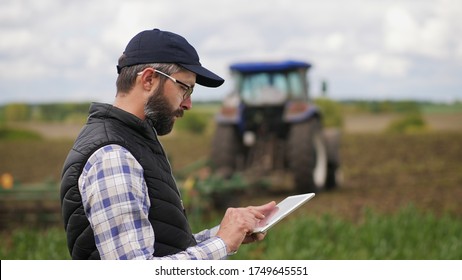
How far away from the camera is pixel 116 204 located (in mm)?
1640

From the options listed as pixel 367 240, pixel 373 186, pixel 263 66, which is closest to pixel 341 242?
pixel 367 240

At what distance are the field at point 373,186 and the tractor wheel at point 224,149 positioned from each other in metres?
0.47

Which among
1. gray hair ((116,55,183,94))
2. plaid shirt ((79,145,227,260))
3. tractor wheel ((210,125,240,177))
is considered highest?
gray hair ((116,55,183,94))

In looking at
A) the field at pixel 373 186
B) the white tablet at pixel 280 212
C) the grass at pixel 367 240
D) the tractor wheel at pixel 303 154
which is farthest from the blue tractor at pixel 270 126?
the white tablet at pixel 280 212

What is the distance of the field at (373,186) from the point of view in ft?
18.0

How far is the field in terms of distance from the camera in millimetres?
5473

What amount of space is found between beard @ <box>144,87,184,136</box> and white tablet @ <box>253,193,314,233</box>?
345 mm

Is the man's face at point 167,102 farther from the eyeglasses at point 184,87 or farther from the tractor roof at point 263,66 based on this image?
the tractor roof at point 263,66

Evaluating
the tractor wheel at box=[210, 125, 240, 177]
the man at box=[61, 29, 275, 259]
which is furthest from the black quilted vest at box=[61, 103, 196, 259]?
the tractor wheel at box=[210, 125, 240, 177]

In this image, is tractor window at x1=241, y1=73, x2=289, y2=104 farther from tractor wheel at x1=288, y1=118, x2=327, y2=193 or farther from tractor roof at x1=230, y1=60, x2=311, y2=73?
tractor wheel at x1=288, y1=118, x2=327, y2=193

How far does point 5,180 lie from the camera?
284 inches
